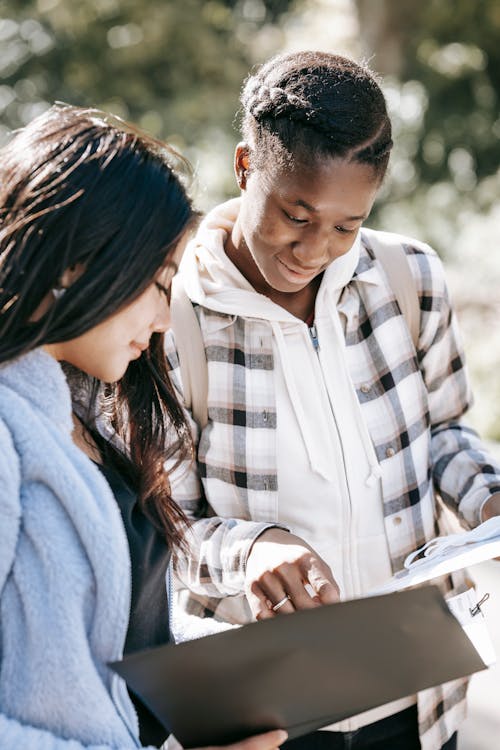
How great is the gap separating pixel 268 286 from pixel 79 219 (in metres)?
0.77

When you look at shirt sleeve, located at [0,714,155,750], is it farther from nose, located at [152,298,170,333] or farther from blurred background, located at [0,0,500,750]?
blurred background, located at [0,0,500,750]

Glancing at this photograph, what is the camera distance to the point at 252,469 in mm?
1900

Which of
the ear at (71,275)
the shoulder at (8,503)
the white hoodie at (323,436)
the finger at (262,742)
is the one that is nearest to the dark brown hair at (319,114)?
the white hoodie at (323,436)

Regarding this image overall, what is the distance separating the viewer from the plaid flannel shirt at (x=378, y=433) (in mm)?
1905

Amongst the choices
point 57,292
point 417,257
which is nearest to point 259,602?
point 57,292

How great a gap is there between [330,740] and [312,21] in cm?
1387

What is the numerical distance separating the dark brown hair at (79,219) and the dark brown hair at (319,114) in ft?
1.46

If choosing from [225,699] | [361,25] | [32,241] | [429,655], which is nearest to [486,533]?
[429,655]

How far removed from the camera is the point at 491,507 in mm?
1896

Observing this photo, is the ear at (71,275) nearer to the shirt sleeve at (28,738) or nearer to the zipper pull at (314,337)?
the shirt sleeve at (28,738)

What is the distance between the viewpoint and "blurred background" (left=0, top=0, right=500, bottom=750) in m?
10.2

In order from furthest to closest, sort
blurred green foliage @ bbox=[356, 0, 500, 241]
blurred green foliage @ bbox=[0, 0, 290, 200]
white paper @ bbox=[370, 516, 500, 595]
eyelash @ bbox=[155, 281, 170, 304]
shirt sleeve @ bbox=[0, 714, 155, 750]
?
blurred green foliage @ bbox=[0, 0, 290, 200] → blurred green foliage @ bbox=[356, 0, 500, 241] → white paper @ bbox=[370, 516, 500, 595] → eyelash @ bbox=[155, 281, 170, 304] → shirt sleeve @ bbox=[0, 714, 155, 750]

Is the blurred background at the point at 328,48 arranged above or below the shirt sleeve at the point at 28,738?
below

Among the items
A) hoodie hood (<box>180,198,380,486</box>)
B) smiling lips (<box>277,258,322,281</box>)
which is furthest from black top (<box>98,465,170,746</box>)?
smiling lips (<box>277,258,322,281</box>)
